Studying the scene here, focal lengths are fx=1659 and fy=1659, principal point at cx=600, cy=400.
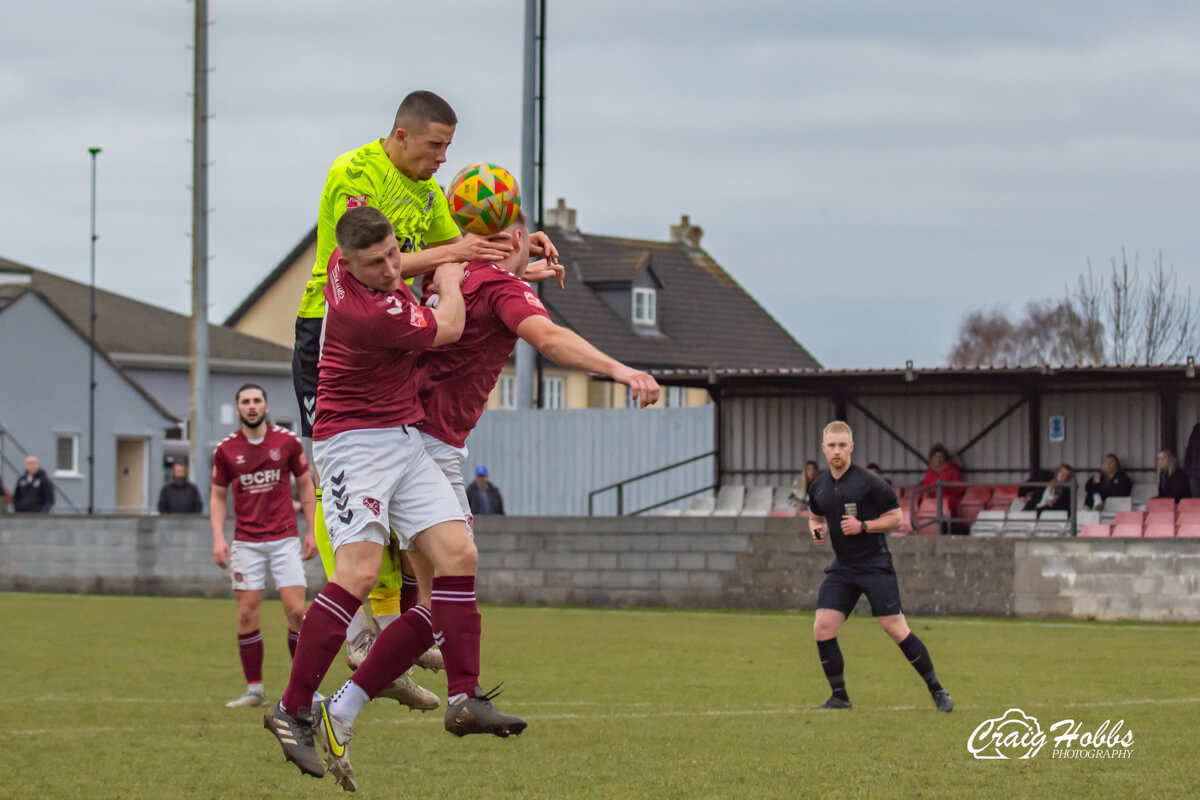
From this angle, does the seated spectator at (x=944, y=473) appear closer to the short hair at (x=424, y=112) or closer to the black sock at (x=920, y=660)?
the black sock at (x=920, y=660)

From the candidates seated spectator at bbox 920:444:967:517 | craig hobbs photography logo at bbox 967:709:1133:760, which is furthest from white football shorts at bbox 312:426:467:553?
seated spectator at bbox 920:444:967:517

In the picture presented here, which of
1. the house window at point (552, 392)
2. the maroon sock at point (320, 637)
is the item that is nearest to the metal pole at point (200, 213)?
the maroon sock at point (320, 637)

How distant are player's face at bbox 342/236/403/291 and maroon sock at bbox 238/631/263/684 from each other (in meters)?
7.57

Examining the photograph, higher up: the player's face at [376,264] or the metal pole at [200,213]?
the metal pole at [200,213]

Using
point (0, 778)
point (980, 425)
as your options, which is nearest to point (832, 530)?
point (0, 778)

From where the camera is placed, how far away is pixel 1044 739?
11234mm

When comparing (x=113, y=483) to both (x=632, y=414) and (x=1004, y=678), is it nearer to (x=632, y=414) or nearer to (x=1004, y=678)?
(x=632, y=414)

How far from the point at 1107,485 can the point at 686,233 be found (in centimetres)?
4244

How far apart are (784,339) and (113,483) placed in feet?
83.7

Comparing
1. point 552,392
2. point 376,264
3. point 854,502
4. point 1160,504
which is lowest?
point 1160,504

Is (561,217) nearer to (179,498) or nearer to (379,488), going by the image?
(179,498)

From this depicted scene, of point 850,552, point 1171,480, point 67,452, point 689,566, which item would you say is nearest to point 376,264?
point 850,552

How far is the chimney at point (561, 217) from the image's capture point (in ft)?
204

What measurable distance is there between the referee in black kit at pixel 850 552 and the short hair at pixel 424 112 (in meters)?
6.56
